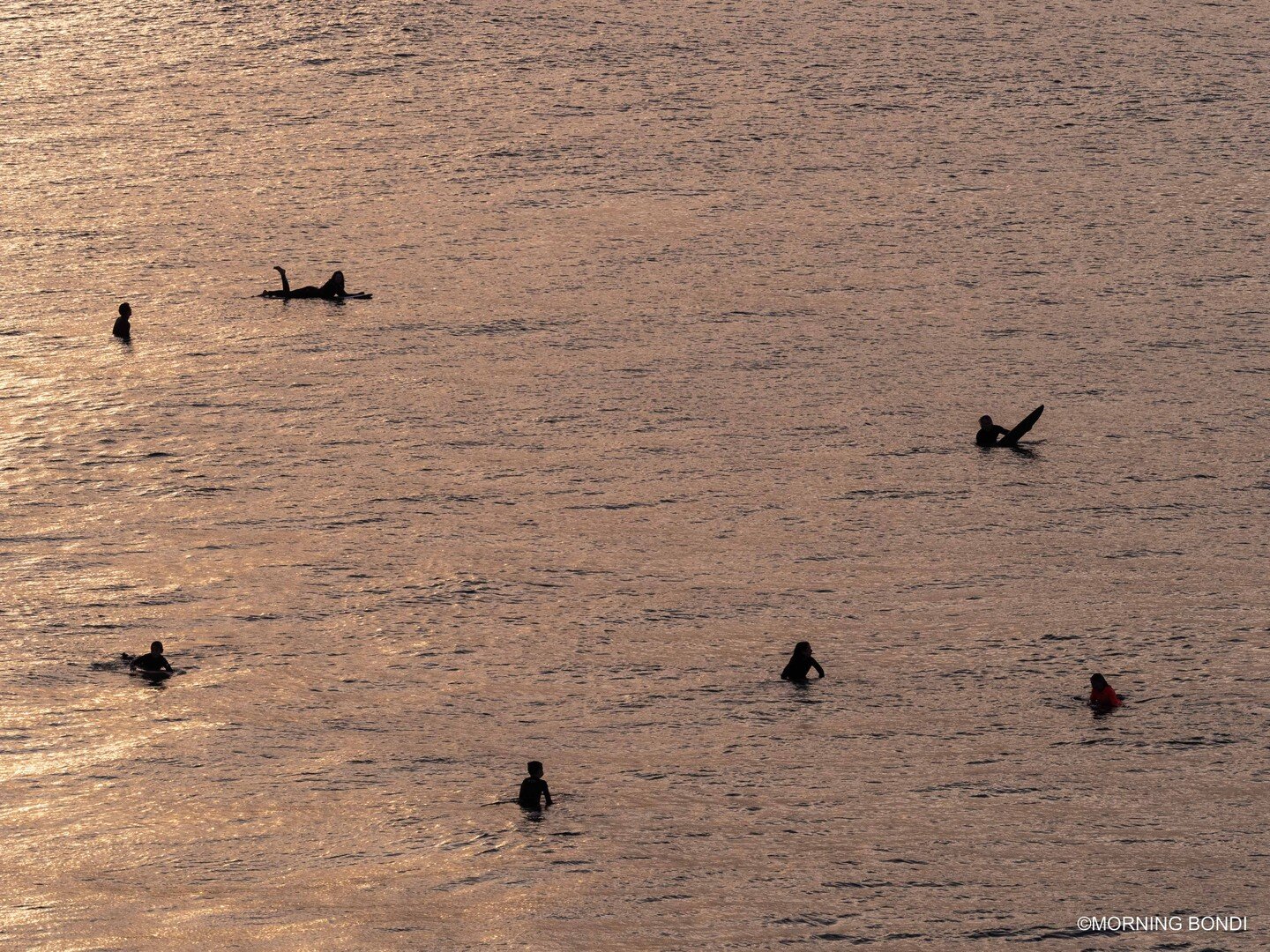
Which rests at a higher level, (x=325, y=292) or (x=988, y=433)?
(x=325, y=292)

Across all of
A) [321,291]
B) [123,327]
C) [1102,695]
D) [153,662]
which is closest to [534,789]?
[153,662]

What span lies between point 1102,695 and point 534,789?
45.1ft

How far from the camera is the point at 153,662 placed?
43.7m

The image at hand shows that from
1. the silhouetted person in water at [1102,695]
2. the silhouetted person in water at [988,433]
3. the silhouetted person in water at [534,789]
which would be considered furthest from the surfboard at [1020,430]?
the silhouetted person in water at [534,789]

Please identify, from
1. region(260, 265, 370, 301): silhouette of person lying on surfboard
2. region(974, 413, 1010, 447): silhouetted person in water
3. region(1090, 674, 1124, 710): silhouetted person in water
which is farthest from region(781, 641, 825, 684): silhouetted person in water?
region(260, 265, 370, 301): silhouette of person lying on surfboard

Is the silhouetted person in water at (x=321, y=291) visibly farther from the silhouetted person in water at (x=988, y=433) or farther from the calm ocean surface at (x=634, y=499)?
the silhouetted person in water at (x=988, y=433)

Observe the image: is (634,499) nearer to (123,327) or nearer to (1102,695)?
(1102,695)

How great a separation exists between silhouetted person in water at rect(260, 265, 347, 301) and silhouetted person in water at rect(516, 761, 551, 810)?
1416 inches

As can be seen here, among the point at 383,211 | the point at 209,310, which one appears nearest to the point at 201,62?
the point at 383,211

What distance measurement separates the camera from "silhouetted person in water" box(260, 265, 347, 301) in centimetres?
7062

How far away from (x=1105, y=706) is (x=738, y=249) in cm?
3708

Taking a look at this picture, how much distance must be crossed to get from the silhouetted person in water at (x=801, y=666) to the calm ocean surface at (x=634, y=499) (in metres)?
0.35

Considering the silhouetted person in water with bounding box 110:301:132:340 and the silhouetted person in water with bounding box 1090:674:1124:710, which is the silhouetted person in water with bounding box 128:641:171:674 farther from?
the silhouetted person in water with bounding box 110:301:132:340

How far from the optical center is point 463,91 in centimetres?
9750
